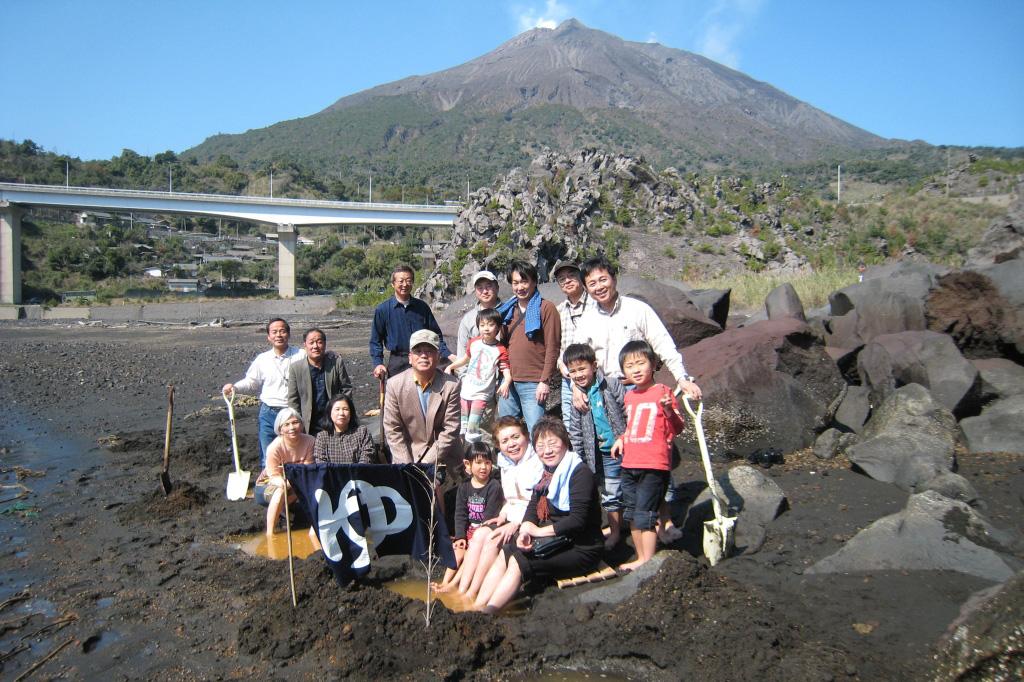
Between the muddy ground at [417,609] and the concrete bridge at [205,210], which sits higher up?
the concrete bridge at [205,210]

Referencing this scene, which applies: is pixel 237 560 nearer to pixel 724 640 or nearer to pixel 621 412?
pixel 621 412

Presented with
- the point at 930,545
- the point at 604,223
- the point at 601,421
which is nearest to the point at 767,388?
the point at 601,421

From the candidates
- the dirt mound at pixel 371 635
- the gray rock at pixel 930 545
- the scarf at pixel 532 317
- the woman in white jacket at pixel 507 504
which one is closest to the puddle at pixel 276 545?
the dirt mound at pixel 371 635

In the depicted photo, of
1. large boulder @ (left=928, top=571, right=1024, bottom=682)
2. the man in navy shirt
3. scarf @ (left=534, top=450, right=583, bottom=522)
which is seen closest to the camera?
large boulder @ (left=928, top=571, right=1024, bottom=682)

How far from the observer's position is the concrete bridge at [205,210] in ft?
158

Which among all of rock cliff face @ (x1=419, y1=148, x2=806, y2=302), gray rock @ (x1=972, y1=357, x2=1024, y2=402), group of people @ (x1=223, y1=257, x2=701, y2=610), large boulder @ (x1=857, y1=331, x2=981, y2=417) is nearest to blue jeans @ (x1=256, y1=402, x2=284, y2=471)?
group of people @ (x1=223, y1=257, x2=701, y2=610)

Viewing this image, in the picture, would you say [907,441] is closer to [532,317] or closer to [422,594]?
[532,317]

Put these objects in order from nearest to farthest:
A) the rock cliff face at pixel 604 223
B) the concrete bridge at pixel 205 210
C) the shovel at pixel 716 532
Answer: the shovel at pixel 716 532, the rock cliff face at pixel 604 223, the concrete bridge at pixel 205 210

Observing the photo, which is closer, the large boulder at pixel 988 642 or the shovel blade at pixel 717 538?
the large boulder at pixel 988 642

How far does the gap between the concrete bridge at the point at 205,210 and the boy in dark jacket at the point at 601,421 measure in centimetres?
4711

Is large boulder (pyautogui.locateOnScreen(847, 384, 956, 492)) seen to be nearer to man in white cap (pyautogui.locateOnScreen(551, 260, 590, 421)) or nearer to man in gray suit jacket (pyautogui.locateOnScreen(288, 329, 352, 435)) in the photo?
man in white cap (pyautogui.locateOnScreen(551, 260, 590, 421))

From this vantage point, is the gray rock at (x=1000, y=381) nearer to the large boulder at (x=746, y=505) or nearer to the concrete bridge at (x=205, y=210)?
the large boulder at (x=746, y=505)

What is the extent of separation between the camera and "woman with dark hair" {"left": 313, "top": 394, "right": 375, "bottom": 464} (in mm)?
5883

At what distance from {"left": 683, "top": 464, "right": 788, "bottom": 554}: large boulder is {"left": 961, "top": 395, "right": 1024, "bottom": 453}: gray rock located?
254cm
